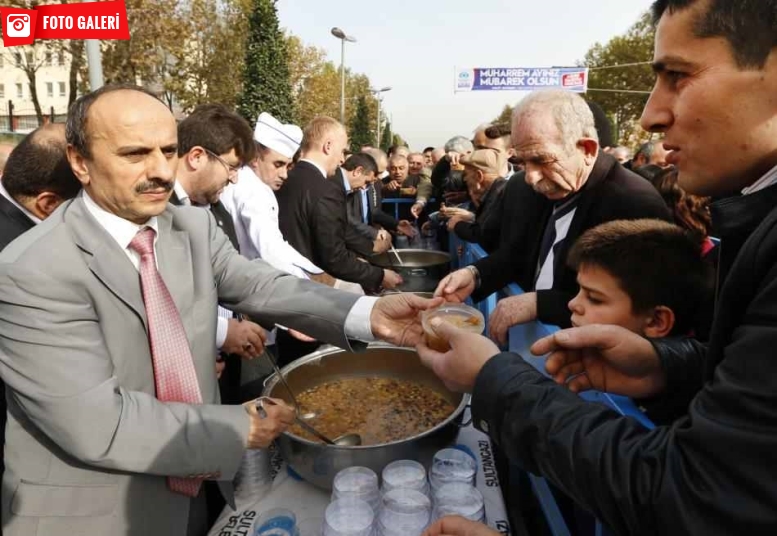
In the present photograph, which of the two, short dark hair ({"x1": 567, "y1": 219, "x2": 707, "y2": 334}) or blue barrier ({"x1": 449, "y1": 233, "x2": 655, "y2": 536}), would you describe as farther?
short dark hair ({"x1": 567, "y1": 219, "x2": 707, "y2": 334})

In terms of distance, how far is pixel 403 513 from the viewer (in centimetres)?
144

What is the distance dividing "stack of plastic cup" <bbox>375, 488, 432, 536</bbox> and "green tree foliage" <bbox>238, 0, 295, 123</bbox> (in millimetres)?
24841

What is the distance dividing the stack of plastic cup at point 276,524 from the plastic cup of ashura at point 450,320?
686 mm

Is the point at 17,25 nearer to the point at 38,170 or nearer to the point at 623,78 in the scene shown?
the point at 38,170

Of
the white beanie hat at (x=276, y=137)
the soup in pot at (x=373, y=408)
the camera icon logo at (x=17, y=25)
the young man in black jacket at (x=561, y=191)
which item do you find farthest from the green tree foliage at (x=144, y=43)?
the soup in pot at (x=373, y=408)

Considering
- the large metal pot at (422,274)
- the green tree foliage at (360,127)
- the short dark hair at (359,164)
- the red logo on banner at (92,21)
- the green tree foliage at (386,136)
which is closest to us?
the large metal pot at (422,274)

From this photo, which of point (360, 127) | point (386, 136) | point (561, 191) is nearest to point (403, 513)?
point (561, 191)

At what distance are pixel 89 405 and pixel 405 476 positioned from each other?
0.94 meters

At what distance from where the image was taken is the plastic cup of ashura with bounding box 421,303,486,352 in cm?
163

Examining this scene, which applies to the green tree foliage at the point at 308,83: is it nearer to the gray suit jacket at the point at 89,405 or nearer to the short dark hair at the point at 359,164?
the short dark hair at the point at 359,164

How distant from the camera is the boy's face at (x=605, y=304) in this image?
69.3 inches

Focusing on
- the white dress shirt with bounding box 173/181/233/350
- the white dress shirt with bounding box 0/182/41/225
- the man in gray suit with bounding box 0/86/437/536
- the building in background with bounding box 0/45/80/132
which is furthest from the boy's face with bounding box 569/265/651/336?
the building in background with bounding box 0/45/80/132

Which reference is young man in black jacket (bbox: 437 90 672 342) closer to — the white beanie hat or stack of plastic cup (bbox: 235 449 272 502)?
stack of plastic cup (bbox: 235 449 272 502)

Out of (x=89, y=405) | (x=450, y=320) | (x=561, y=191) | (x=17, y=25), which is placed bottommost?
(x=89, y=405)
